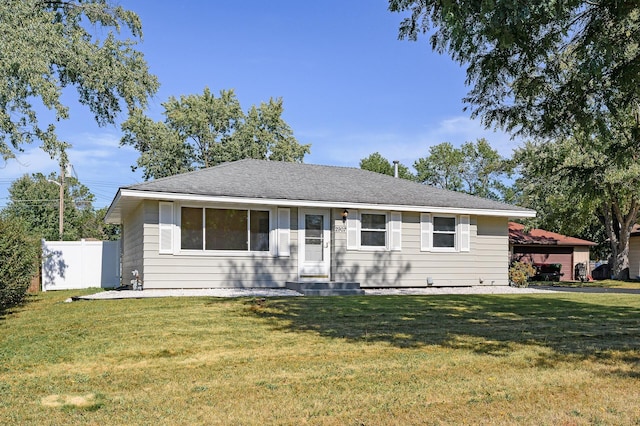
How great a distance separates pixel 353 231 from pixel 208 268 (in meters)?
4.23

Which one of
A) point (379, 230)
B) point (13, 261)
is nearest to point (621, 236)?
point (379, 230)

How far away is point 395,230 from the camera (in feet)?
51.2

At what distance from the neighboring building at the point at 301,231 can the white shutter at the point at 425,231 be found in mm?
30

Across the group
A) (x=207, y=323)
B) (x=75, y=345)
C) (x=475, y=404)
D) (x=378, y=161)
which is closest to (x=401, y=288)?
(x=207, y=323)

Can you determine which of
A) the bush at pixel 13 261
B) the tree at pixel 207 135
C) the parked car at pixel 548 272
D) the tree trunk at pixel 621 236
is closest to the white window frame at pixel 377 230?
the bush at pixel 13 261

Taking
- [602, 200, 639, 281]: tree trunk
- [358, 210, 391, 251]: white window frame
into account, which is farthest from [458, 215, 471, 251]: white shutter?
[602, 200, 639, 281]: tree trunk

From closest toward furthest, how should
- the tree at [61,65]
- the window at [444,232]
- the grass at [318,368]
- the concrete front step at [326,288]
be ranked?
the grass at [318,368]
the tree at [61,65]
the concrete front step at [326,288]
the window at [444,232]

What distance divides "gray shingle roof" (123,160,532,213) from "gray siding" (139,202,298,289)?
0.78 m

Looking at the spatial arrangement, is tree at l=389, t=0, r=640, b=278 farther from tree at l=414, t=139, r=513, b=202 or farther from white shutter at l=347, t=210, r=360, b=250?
tree at l=414, t=139, r=513, b=202

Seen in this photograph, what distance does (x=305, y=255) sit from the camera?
15.0 m

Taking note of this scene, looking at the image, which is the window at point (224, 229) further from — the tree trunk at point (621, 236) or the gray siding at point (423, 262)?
the tree trunk at point (621, 236)

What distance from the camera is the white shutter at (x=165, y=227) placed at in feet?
43.8

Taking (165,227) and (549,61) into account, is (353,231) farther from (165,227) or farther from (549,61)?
(549,61)

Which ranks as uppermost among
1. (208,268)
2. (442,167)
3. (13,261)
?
(442,167)
